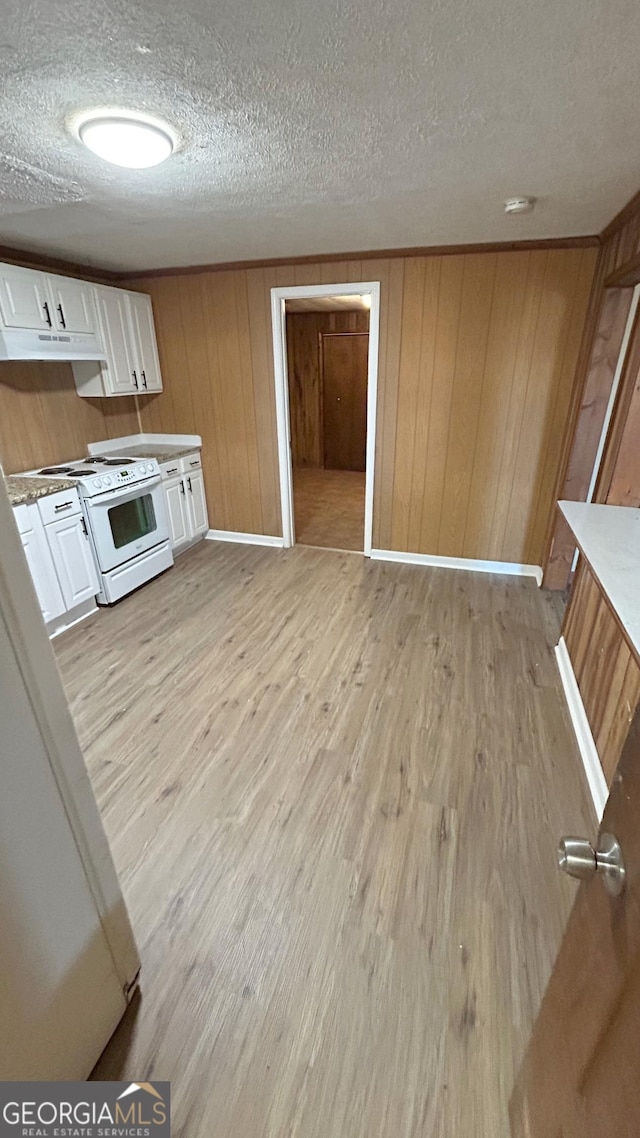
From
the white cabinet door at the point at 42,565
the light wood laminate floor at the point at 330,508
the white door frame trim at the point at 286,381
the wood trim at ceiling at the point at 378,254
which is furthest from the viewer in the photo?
the light wood laminate floor at the point at 330,508

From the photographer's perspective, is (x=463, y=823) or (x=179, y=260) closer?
(x=463, y=823)

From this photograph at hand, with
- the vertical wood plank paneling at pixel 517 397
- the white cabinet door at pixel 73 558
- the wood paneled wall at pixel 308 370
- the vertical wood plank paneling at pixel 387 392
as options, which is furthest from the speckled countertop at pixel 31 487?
the wood paneled wall at pixel 308 370

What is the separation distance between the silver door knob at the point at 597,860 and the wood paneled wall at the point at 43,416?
384 centimetres

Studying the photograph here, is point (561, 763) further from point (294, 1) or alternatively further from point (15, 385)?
point (15, 385)

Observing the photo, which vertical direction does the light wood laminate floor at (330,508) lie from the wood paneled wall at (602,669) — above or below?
below

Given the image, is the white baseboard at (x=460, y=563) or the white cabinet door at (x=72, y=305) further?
the white baseboard at (x=460, y=563)

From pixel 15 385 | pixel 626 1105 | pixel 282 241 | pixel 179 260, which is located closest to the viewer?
pixel 626 1105

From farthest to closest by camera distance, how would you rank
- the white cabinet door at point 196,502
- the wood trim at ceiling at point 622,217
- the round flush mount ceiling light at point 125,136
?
the white cabinet door at point 196,502, the wood trim at ceiling at point 622,217, the round flush mount ceiling light at point 125,136

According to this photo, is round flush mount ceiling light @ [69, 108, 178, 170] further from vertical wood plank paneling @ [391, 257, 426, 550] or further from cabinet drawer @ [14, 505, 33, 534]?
vertical wood plank paneling @ [391, 257, 426, 550]

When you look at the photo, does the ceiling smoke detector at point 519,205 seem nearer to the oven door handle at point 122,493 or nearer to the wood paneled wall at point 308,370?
the oven door handle at point 122,493

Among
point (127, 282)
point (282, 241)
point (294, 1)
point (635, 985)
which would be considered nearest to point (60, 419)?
point (127, 282)

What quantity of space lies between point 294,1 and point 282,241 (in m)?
2.18

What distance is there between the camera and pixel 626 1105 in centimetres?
55

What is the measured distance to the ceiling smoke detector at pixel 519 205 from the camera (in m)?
2.27
